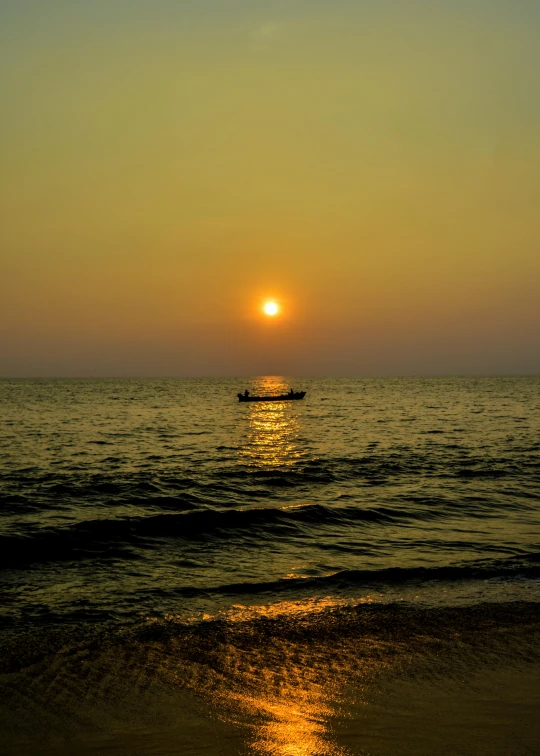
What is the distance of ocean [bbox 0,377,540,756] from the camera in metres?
7.49

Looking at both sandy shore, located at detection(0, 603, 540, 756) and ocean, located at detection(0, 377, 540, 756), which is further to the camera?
ocean, located at detection(0, 377, 540, 756)

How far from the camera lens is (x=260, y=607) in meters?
12.3

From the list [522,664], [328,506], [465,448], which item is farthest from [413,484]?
[522,664]

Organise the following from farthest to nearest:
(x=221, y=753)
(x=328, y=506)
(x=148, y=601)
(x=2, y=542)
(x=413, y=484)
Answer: (x=413, y=484) < (x=328, y=506) < (x=2, y=542) < (x=148, y=601) < (x=221, y=753)

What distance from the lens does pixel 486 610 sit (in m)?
11.6

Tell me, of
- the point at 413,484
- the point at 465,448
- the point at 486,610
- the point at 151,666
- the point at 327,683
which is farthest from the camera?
the point at 465,448

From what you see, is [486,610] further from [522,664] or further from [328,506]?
[328,506]

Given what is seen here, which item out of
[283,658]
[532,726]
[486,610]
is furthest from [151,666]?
[486,610]

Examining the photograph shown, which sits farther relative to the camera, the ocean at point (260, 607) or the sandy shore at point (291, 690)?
the ocean at point (260, 607)

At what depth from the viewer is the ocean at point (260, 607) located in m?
7.49

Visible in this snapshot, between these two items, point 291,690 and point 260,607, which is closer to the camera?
point 291,690

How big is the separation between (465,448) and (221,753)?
123 feet

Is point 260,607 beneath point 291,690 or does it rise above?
beneath

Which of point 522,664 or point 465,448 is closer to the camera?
point 522,664
